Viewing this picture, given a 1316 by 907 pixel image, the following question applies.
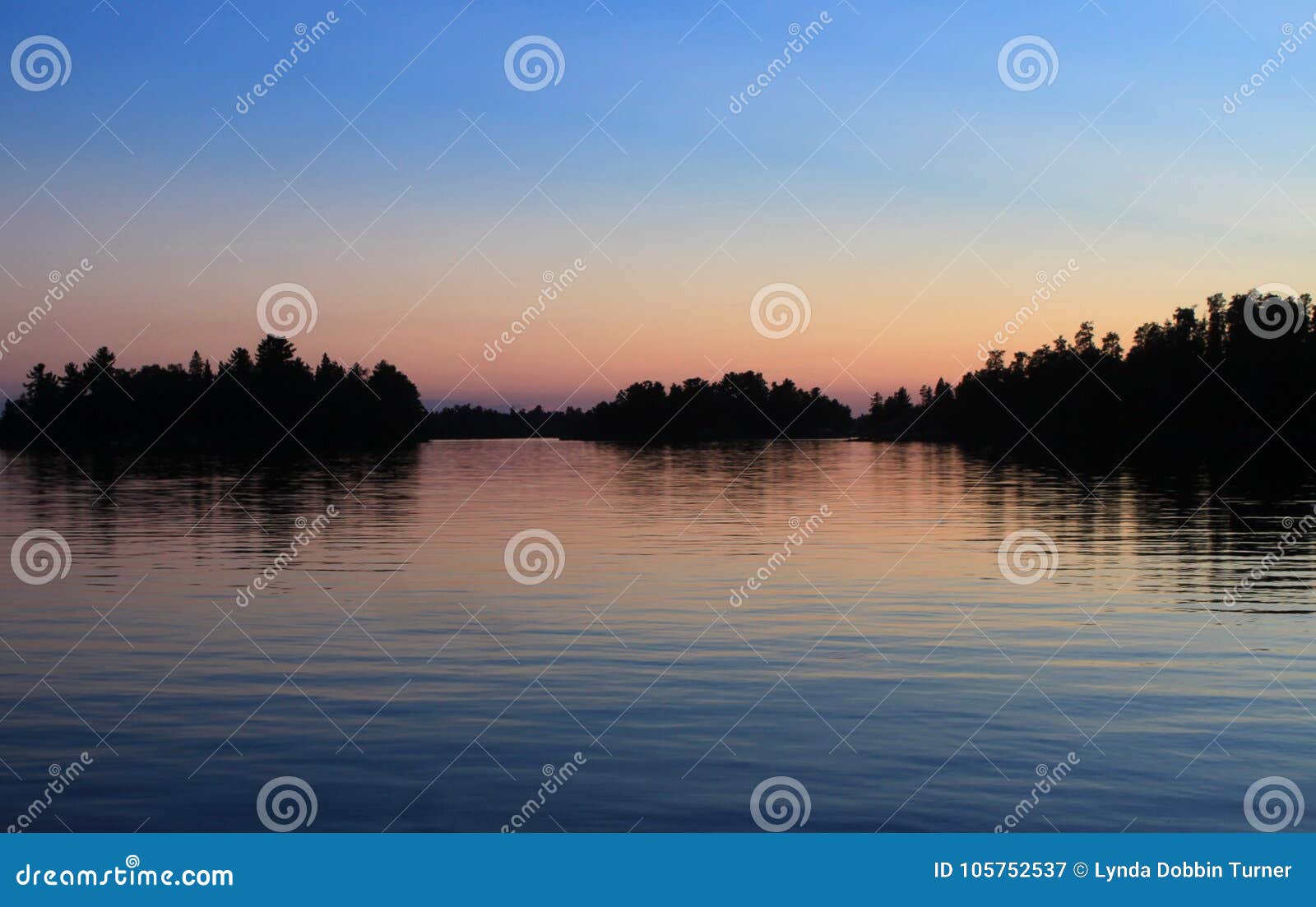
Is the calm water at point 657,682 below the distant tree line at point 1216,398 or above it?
below

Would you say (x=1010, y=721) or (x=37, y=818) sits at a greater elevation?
(x=1010, y=721)

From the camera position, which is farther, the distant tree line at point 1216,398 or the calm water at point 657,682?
the distant tree line at point 1216,398

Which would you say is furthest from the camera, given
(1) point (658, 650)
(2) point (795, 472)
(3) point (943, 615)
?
(2) point (795, 472)

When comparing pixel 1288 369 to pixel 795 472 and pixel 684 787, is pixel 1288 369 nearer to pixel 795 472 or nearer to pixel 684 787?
pixel 795 472

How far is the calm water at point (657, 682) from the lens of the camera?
12.5 meters

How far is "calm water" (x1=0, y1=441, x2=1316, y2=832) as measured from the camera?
12539mm

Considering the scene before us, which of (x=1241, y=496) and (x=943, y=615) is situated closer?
(x=943, y=615)

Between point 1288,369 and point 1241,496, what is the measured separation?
103 m

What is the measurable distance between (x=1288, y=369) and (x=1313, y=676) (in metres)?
152

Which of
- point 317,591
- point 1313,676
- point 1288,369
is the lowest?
point 317,591

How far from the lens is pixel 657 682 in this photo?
1809 cm

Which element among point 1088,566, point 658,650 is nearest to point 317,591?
point 658,650

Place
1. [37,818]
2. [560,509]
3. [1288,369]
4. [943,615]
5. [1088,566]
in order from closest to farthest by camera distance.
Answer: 1. [37,818]
2. [943,615]
3. [1088,566]
4. [560,509]
5. [1288,369]

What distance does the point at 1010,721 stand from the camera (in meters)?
15.5
